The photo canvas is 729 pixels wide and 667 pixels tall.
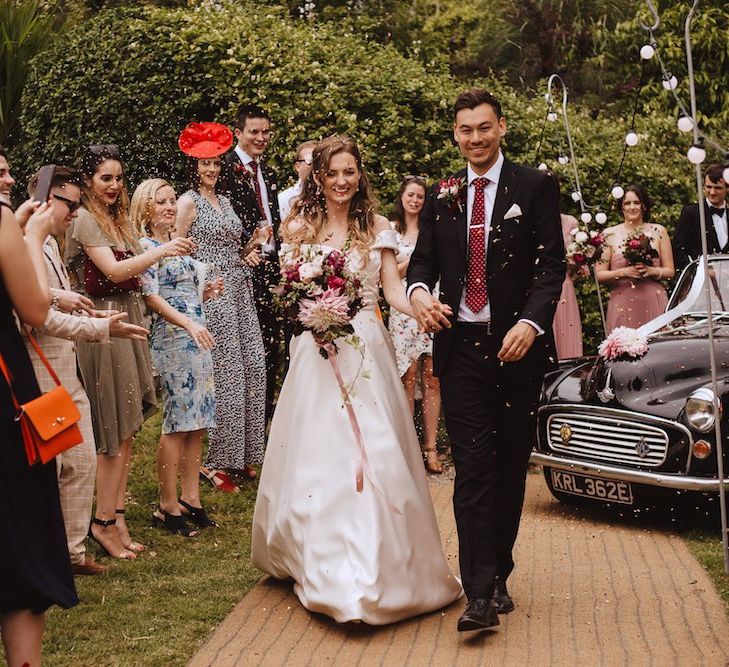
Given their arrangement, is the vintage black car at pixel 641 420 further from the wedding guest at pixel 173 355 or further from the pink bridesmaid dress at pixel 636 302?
the wedding guest at pixel 173 355

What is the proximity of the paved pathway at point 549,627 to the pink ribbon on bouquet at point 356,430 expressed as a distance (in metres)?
0.65

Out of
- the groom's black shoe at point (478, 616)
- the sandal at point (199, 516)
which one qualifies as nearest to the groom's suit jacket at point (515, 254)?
the groom's black shoe at point (478, 616)

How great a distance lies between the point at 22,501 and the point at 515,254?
2.57 meters

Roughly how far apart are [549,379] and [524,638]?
3229 mm

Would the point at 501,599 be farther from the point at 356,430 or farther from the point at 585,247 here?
the point at 585,247

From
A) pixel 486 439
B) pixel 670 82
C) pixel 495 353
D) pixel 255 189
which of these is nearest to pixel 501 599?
pixel 486 439

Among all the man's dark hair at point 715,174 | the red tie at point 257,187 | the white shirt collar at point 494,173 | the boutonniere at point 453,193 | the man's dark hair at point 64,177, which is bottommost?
the man's dark hair at point 715,174

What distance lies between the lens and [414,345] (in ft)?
32.8

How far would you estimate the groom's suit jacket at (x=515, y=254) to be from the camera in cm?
546

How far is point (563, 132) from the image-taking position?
13203 millimetres

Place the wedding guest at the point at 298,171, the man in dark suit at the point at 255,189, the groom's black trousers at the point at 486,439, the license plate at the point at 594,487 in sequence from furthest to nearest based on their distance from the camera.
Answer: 1. the man in dark suit at the point at 255,189
2. the wedding guest at the point at 298,171
3. the license plate at the point at 594,487
4. the groom's black trousers at the point at 486,439

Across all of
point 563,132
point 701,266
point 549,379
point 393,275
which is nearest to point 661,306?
point 701,266

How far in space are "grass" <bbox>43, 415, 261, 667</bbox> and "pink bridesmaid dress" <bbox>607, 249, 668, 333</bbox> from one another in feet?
13.1

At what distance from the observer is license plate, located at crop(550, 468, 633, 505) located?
757 cm
